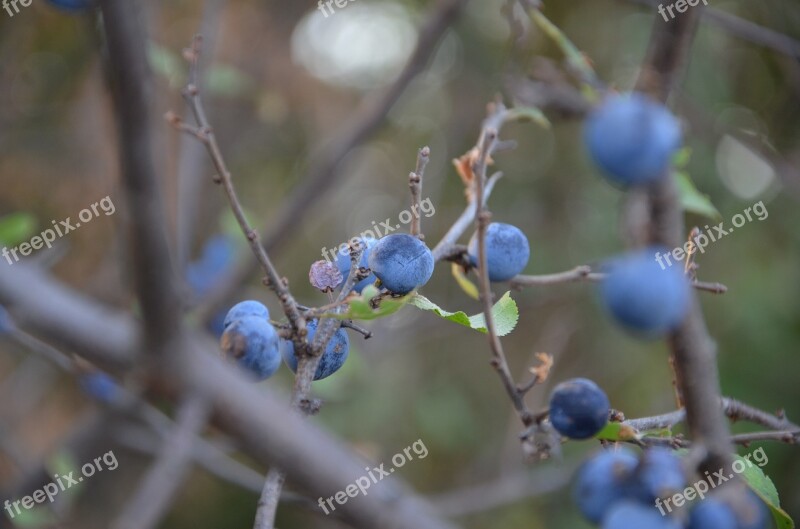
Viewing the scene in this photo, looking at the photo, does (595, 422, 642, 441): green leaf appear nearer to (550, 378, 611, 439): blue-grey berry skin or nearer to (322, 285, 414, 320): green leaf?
(550, 378, 611, 439): blue-grey berry skin

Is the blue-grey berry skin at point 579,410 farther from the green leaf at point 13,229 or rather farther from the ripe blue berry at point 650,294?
the green leaf at point 13,229

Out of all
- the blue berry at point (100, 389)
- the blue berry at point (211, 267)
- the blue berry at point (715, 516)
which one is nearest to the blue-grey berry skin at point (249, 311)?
the blue berry at point (715, 516)

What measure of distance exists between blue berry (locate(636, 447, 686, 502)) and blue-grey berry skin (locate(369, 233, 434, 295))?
35 cm

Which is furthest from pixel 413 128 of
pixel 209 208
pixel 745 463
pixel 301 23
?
pixel 745 463

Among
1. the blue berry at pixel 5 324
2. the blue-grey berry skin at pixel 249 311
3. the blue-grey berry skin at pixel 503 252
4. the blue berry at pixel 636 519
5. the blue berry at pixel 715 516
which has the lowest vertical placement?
the blue berry at pixel 715 516

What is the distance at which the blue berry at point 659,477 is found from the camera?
18.3 inches

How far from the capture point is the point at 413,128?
3611 millimetres

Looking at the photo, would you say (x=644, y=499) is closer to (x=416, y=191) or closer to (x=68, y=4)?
(x=416, y=191)

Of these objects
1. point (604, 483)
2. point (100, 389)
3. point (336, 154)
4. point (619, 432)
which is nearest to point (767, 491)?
point (619, 432)

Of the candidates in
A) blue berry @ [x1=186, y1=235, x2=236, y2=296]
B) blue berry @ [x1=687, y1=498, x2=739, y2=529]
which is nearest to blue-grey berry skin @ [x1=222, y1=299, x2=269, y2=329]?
blue berry @ [x1=687, y1=498, x2=739, y2=529]

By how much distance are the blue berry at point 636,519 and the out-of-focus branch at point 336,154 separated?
1317 mm

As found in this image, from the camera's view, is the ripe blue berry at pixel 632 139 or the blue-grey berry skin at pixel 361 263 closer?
the ripe blue berry at pixel 632 139

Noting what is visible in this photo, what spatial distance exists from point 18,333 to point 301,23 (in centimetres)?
256

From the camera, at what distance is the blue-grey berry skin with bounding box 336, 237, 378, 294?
32.5 inches
